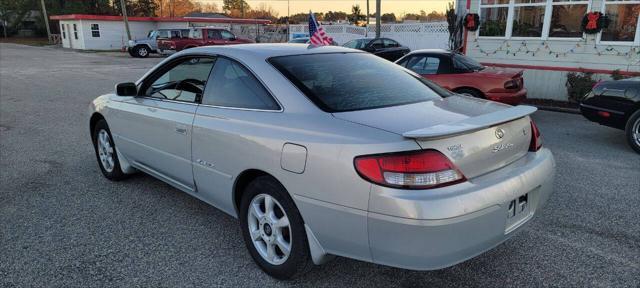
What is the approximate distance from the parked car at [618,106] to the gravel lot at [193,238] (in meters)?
0.37

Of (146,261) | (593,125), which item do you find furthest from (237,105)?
(593,125)

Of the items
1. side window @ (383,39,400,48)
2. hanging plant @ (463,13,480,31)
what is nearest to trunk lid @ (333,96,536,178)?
hanging plant @ (463,13,480,31)

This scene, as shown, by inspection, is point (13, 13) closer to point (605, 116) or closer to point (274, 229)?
point (605, 116)

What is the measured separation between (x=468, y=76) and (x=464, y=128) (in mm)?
6198

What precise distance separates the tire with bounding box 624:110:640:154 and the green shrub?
4154 millimetres

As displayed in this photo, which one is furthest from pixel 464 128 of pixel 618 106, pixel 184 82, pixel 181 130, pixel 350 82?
pixel 618 106

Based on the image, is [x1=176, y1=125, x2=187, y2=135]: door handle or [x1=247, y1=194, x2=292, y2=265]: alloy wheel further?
[x1=176, y1=125, x2=187, y2=135]: door handle

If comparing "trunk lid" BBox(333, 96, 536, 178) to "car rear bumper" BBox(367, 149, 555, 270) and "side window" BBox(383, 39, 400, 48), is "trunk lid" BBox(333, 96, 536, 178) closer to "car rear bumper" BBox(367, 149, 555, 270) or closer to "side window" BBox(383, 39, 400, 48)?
"car rear bumper" BBox(367, 149, 555, 270)

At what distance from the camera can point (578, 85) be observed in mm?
10047

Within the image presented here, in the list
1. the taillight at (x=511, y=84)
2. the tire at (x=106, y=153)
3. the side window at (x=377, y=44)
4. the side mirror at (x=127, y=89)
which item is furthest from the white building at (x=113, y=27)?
the side mirror at (x=127, y=89)

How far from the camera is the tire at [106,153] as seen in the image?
4859 millimetres

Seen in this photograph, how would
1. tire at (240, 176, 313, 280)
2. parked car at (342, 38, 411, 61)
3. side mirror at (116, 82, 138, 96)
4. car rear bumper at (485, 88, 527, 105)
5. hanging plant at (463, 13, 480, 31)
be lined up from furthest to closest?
1. parked car at (342, 38, 411, 61)
2. hanging plant at (463, 13, 480, 31)
3. car rear bumper at (485, 88, 527, 105)
4. side mirror at (116, 82, 138, 96)
5. tire at (240, 176, 313, 280)

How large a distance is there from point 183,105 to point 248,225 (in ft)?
3.83

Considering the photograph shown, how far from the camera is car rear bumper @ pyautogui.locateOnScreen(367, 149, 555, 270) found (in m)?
2.26
